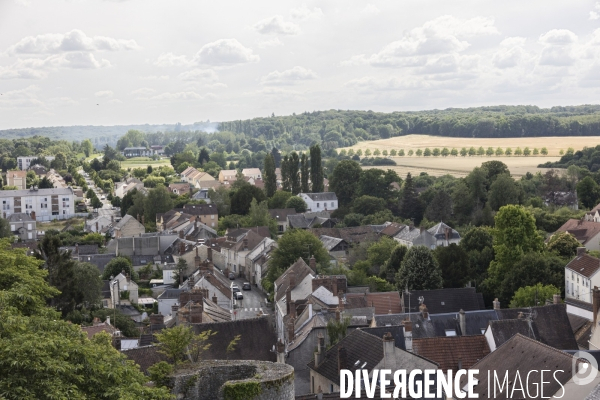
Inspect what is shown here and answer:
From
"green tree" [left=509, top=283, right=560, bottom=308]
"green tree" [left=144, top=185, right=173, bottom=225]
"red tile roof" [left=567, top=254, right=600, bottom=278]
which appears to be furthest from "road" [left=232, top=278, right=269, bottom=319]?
"green tree" [left=144, top=185, right=173, bottom=225]

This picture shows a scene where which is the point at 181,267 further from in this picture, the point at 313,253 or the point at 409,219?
the point at 409,219

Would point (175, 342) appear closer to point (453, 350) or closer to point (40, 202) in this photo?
point (453, 350)

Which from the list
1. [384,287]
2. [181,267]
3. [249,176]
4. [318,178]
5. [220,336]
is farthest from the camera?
[249,176]

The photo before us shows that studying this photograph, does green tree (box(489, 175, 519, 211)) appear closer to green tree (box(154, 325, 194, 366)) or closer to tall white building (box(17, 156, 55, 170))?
green tree (box(154, 325, 194, 366))

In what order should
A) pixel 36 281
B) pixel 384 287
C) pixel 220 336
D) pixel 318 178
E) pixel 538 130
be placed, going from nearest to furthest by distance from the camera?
pixel 36 281 < pixel 220 336 < pixel 384 287 < pixel 318 178 < pixel 538 130

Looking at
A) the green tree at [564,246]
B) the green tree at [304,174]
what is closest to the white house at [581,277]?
the green tree at [564,246]

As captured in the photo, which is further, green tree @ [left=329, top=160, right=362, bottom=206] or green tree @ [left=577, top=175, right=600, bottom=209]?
green tree @ [left=329, top=160, right=362, bottom=206]

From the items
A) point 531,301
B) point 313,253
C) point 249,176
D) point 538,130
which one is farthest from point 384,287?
point 538,130
